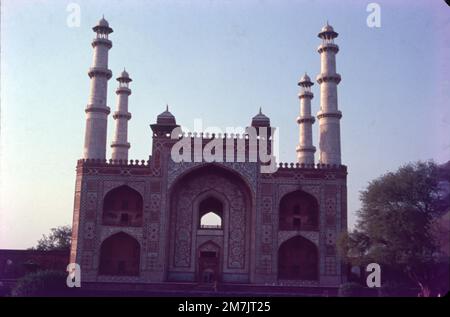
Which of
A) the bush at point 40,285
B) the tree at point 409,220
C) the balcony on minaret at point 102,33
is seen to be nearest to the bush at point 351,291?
the tree at point 409,220

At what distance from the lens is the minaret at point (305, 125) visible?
29.0 metres

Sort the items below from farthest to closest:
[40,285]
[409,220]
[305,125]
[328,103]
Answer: [305,125] → [328,103] → [409,220] → [40,285]

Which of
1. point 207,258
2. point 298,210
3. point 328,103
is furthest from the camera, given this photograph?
point 328,103

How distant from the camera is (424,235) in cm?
1853

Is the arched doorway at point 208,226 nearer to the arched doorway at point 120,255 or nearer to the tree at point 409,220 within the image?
the arched doorway at point 120,255

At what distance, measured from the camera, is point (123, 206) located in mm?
24953

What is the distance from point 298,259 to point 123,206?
764 cm

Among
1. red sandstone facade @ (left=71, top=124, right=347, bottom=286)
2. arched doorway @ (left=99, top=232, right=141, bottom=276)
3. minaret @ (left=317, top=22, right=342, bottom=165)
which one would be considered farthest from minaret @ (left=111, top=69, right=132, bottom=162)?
minaret @ (left=317, top=22, right=342, bottom=165)

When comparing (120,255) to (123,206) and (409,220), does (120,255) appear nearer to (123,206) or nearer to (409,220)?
(123,206)

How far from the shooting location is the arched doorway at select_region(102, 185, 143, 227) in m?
24.7

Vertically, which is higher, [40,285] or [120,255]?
[120,255]

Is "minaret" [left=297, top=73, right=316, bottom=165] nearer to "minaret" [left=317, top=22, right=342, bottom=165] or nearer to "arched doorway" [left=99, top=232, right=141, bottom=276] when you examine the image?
"minaret" [left=317, top=22, right=342, bottom=165]

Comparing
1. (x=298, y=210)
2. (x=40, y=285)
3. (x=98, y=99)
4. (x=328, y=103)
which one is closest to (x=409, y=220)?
(x=298, y=210)

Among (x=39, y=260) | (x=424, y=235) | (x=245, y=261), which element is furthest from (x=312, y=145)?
(x=39, y=260)
